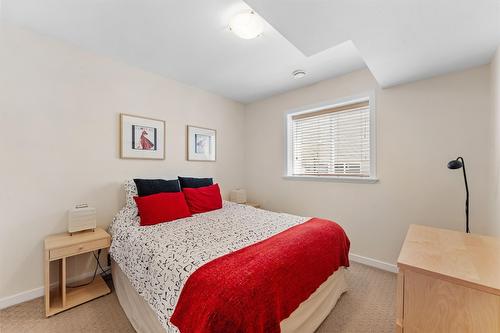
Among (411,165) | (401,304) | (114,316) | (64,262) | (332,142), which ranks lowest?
(114,316)

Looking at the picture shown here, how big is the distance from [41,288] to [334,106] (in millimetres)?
3906

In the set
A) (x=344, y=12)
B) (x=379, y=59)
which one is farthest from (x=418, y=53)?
(x=344, y=12)

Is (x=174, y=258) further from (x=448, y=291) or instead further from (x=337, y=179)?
(x=337, y=179)

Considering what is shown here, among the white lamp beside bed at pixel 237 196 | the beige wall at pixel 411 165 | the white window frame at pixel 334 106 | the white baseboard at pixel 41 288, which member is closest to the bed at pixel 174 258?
the white baseboard at pixel 41 288

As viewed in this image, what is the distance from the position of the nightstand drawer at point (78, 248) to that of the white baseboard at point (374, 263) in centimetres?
287

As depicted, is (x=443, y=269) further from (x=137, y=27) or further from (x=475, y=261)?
(x=137, y=27)

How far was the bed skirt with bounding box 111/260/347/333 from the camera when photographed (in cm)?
142

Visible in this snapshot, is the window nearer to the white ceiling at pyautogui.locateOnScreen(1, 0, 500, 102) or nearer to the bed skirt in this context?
the white ceiling at pyautogui.locateOnScreen(1, 0, 500, 102)

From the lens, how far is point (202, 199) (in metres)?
2.72

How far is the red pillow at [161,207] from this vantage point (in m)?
2.15

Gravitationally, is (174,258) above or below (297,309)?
above

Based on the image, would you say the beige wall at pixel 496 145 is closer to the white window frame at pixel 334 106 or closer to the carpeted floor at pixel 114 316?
the white window frame at pixel 334 106

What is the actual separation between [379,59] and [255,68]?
136cm

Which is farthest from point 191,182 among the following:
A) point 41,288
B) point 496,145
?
point 496,145
